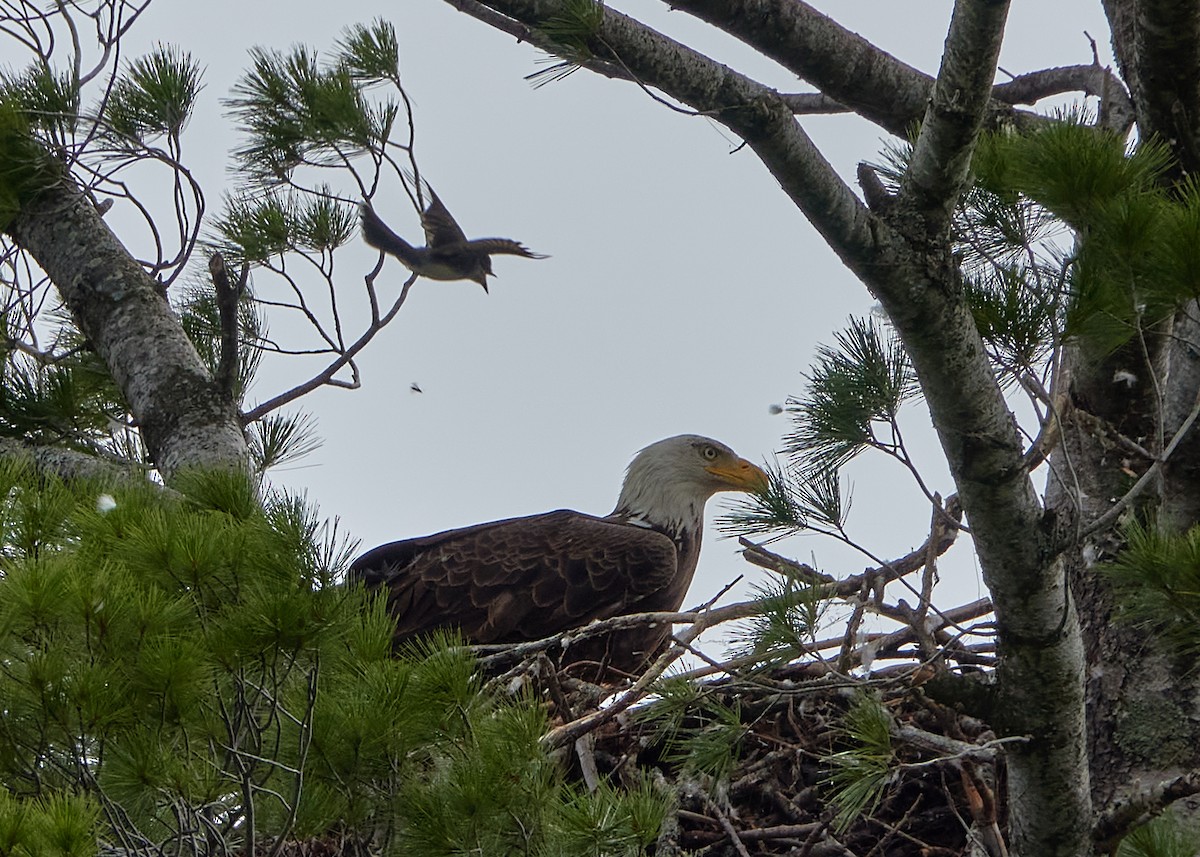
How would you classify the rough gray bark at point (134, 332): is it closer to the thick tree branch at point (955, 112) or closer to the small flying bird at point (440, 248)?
the small flying bird at point (440, 248)

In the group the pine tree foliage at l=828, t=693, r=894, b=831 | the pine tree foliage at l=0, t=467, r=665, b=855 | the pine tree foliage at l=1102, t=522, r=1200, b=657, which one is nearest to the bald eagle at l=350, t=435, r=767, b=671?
the pine tree foliage at l=828, t=693, r=894, b=831

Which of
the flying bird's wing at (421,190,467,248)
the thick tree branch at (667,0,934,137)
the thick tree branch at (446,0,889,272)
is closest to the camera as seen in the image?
the thick tree branch at (446,0,889,272)

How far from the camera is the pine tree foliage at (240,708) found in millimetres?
2471

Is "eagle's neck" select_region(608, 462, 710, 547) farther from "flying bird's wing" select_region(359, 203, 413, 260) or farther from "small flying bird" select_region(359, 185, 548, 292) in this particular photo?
"flying bird's wing" select_region(359, 203, 413, 260)

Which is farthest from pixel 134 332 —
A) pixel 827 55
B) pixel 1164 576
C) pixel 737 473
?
pixel 1164 576

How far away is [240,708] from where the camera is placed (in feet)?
8.64

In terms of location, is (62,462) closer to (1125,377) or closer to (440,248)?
(440,248)

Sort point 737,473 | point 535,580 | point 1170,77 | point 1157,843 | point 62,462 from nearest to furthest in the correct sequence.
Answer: point 1157,843, point 1170,77, point 62,462, point 535,580, point 737,473

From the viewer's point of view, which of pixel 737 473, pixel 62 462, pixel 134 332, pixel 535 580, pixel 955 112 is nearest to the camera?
pixel 955 112

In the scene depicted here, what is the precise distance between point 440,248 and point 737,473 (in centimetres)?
169

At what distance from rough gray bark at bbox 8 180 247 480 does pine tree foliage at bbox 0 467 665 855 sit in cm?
175

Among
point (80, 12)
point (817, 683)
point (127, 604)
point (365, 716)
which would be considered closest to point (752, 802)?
point (817, 683)

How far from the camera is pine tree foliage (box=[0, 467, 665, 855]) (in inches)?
97.3

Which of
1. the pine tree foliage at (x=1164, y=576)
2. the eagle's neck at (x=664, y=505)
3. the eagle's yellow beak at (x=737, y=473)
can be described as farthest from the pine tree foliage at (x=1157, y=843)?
the eagle's yellow beak at (x=737, y=473)
